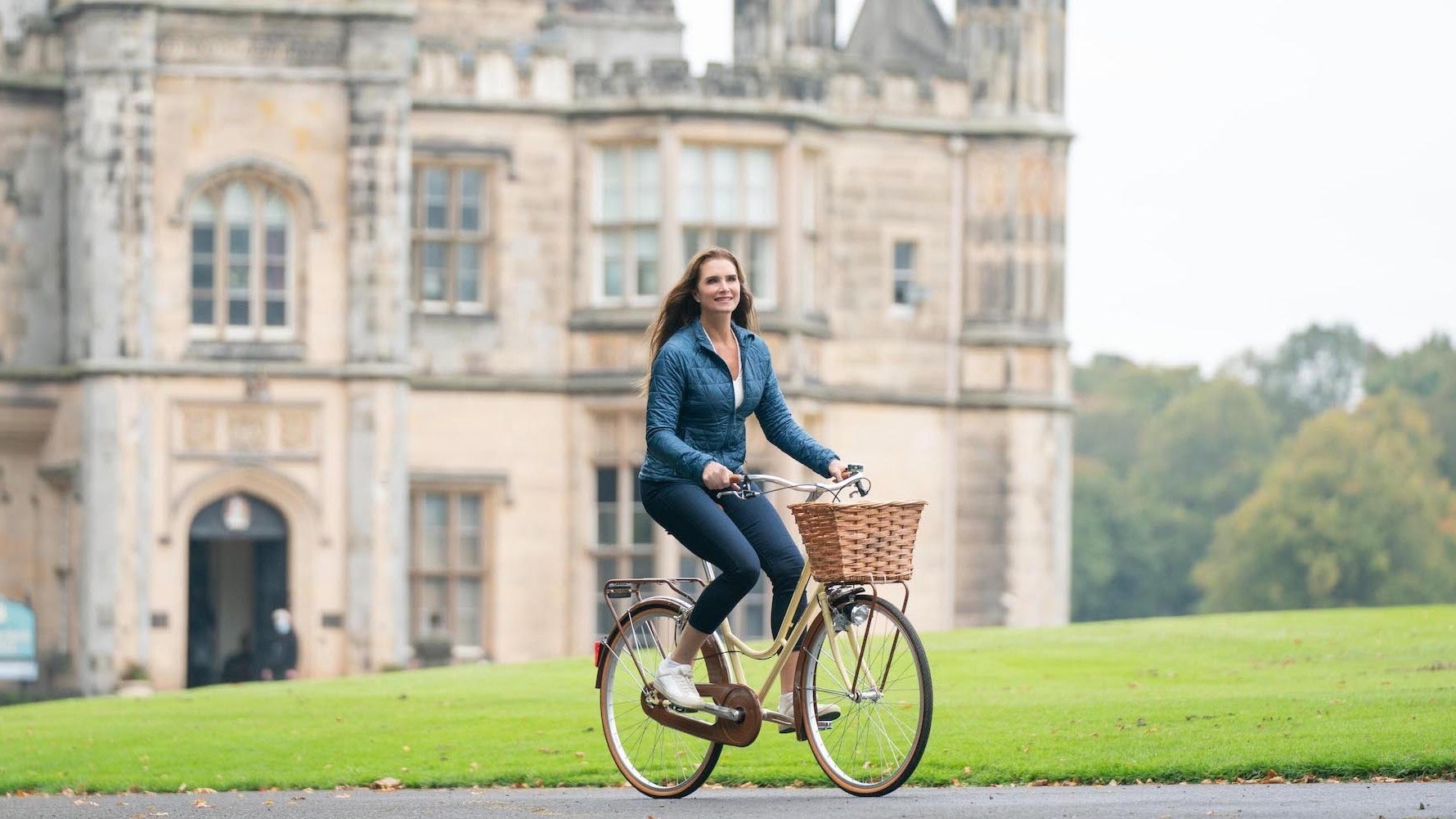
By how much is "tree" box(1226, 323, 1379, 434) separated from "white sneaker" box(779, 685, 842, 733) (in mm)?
100034

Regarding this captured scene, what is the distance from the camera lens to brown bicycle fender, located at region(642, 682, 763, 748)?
38.1 feet

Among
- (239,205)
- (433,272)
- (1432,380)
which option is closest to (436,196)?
(433,272)

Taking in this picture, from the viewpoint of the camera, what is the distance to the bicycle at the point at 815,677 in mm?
11141

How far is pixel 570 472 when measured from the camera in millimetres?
32812

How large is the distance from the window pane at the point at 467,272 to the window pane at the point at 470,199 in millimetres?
244

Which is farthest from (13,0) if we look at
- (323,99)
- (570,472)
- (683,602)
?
(683,602)

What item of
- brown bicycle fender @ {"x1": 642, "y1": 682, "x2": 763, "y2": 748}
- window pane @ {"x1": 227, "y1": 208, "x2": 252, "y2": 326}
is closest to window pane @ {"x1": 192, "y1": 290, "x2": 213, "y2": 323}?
window pane @ {"x1": 227, "y1": 208, "x2": 252, "y2": 326}

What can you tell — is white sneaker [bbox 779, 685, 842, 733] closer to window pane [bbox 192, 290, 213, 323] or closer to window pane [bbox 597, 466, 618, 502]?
window pane [bbox 192, 290, 213, 323]

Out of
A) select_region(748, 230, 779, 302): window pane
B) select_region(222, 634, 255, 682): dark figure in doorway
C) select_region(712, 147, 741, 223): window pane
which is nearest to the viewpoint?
select_region(222, 634, 255, 682): dark figure in doorway

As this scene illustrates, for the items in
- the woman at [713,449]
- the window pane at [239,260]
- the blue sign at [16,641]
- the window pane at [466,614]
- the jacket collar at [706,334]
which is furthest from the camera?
the window pane at [466,614]

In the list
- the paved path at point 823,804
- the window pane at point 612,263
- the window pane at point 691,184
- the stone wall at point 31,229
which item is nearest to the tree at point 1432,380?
the window pane at point 691,184

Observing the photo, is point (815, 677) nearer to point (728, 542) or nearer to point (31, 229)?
point (728, 542)

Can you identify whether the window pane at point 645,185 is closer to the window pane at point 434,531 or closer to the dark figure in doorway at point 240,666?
the window pane at point 434,531

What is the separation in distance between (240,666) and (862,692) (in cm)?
2114
